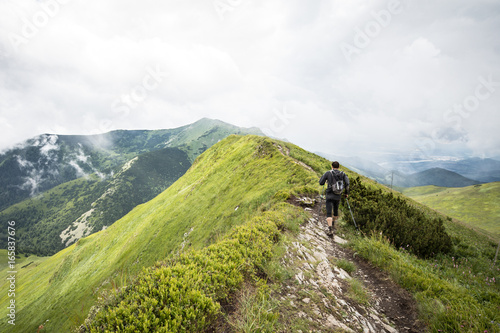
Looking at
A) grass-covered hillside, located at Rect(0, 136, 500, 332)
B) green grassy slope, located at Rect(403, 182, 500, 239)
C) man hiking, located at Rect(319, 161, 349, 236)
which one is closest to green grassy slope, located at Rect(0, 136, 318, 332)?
man hiking, located at Rect(319, 161, 349, 236)

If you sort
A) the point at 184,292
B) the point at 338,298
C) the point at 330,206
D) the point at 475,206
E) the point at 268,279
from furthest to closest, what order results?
the point at 475,206, the point at 330,206, the point at 268,279, the point at 338,298, the point at 184,292

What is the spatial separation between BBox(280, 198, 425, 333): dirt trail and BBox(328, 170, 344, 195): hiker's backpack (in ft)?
11.5

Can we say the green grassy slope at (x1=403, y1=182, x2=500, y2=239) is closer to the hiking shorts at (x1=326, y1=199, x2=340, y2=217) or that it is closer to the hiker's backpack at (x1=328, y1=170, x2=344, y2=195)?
the hiking shorts at (x1=326, y1=199, x2=340, y2=217)

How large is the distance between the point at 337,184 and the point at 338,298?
6.25 metres

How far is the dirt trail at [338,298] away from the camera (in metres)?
5.49

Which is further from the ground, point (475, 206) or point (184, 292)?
point (184, 292)

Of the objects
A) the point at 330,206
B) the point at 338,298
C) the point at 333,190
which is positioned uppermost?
the point at 333,190

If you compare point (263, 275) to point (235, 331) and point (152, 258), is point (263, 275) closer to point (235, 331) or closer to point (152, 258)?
point (235, 331)

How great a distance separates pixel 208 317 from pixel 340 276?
17.6 ft

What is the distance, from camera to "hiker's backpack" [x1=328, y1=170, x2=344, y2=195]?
A: 11344 millimetres

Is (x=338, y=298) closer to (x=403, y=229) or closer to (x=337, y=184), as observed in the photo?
(x=337, y=184)

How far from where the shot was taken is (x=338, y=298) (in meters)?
6.46

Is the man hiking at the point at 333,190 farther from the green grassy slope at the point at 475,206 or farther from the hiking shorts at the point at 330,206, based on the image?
the green grassy slope at the point at 475,206

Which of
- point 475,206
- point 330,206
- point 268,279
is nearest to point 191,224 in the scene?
point 330,206
